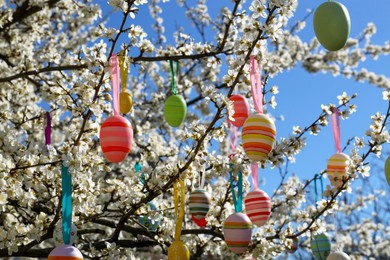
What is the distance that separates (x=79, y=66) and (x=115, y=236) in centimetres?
149

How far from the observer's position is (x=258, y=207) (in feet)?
12.1

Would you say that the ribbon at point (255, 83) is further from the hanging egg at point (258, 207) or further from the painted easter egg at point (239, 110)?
the hanging egg at point (258, 207)

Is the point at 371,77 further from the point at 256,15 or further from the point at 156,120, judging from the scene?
the point at 256,15

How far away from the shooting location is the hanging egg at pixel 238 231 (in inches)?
140

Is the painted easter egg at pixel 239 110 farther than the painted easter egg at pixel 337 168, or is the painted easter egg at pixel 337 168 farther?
the painted easter egg at pixel 337 168

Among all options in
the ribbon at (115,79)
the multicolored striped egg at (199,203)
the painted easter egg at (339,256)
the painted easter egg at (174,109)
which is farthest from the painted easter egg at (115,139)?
the painted easter egg at (339,256)

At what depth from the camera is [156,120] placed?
9.28m

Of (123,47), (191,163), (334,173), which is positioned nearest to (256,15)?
(123,47)

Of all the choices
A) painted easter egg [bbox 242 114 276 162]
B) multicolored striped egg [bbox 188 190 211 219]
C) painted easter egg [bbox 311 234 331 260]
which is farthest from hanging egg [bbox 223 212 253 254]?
painted easter egg [bbox 311 234 331 260]

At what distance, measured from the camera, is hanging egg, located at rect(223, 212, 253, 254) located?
355 cm

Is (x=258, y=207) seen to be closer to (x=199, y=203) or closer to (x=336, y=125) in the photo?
(x=199, y=203)

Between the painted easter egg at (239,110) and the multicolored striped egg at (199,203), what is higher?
the painted easter egg at (239,110)

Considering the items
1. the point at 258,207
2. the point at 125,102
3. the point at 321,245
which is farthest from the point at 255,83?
the point at 321,245

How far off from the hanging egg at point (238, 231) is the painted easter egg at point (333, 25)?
1.38 m
